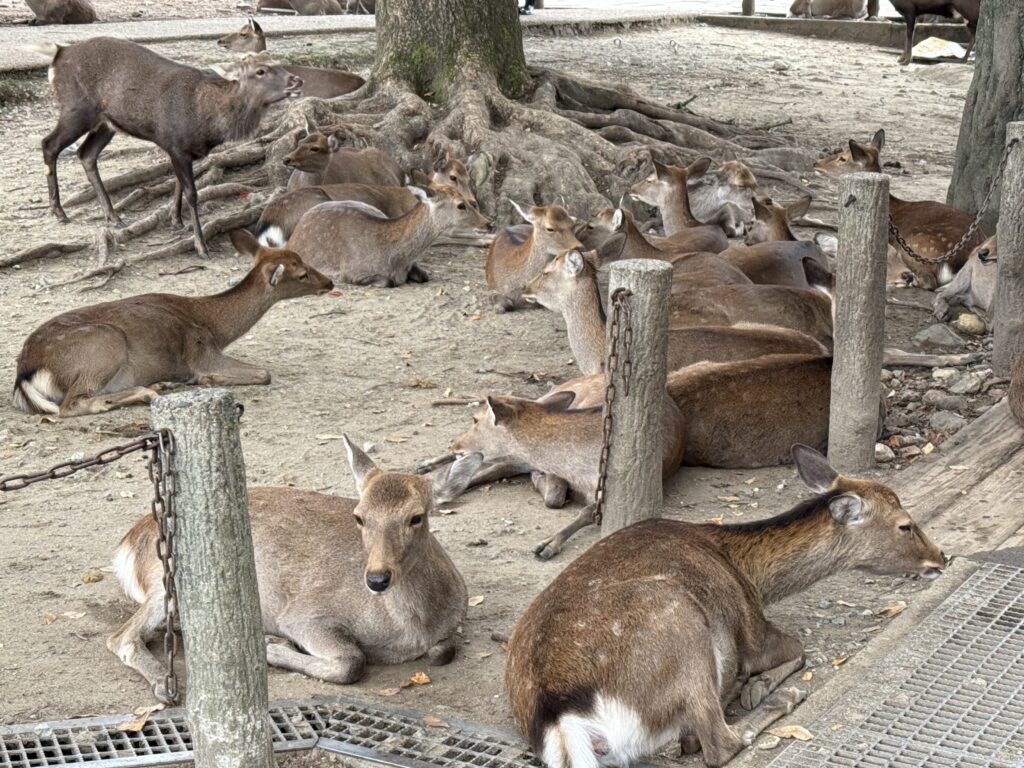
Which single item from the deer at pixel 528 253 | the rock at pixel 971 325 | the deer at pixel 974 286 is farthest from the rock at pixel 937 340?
the deer at pixel 528 253

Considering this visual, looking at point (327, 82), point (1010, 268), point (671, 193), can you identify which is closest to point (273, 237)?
point (671, 193)

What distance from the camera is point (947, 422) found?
7.03 meters

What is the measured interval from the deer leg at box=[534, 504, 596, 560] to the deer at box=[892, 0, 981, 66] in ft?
A: 55.1

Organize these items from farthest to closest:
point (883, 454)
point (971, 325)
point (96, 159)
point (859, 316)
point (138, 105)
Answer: point (96, 159) → point (138, 105) → point (971, 325) → point (883, 454) → point (859, 316)

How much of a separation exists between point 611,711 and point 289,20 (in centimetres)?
1833

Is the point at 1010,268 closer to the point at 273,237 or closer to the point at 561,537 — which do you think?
the point at 561,537

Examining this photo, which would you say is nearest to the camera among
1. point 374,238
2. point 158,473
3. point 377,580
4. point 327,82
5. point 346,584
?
point 158,473

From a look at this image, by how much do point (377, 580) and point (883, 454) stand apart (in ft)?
10.2

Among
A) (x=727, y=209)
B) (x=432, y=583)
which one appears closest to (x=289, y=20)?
(x=727, y=209)

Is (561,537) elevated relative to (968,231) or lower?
lower

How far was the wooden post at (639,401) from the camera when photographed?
5438mm

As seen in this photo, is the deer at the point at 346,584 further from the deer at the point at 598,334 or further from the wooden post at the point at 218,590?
the deer at the point at 598,334

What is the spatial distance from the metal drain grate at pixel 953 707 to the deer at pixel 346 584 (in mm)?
1381

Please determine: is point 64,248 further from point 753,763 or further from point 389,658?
point 753,763
